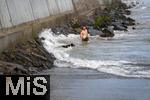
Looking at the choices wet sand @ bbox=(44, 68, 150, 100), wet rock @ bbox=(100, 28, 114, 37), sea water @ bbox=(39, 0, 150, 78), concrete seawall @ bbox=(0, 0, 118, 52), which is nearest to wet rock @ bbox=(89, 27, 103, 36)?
wet rock @ bbox=(100, 28, 114, 37)

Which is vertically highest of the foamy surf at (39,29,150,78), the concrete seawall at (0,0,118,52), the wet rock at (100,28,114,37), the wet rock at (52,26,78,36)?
the concrete seawall at (0,0,118,52)

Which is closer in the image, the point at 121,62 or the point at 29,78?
the point at 29,78

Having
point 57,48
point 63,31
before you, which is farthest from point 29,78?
point 63,31

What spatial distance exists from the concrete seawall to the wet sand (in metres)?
3.42

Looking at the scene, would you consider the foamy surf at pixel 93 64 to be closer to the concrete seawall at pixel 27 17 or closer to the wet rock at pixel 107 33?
the concrete seawall at pixel 27 17

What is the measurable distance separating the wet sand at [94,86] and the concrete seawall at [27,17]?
3417 millimetres

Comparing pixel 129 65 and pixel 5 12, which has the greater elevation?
pixel 5 12

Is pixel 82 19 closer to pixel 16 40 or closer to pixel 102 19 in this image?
pixel 102 19

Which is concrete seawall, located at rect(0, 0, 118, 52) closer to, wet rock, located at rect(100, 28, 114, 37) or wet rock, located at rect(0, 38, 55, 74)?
wet rock, located at rect(0, 38, 55, 74)

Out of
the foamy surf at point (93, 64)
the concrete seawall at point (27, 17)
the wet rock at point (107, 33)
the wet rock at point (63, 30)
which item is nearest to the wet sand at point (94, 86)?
the foamy surf at point (93, 64)

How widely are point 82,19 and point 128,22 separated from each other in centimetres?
634

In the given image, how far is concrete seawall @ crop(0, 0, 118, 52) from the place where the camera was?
1870 cm

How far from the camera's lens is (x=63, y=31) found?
91.6 ft

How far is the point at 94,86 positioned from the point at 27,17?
10.7 meters
